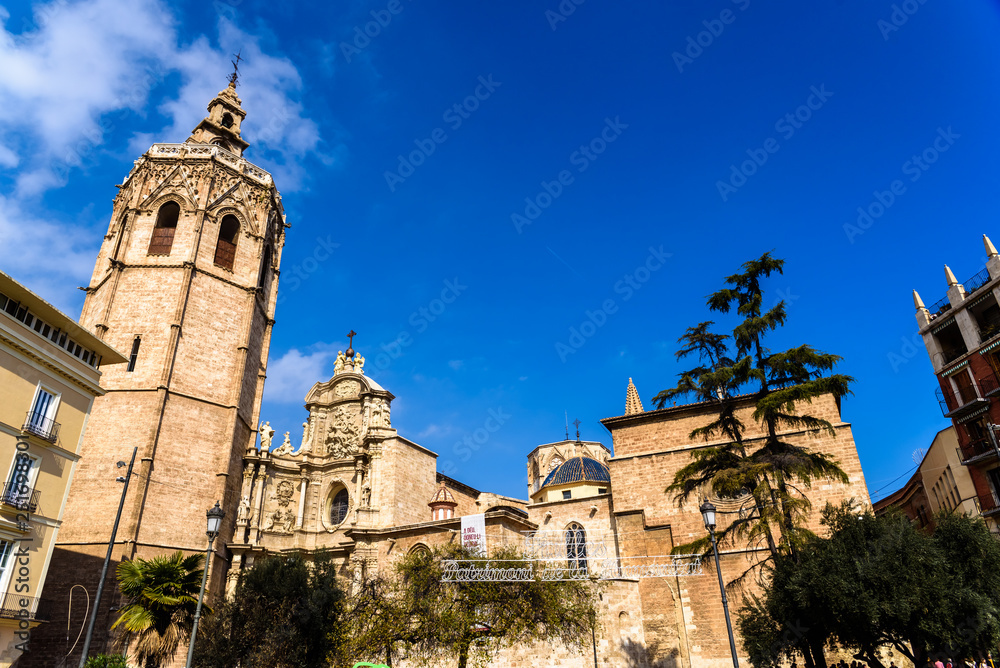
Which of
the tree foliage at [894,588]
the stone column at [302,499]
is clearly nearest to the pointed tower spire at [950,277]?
the tree foliage at [894,588]

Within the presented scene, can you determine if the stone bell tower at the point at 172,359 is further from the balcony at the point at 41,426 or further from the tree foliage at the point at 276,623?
the balcony at the point at 41,426

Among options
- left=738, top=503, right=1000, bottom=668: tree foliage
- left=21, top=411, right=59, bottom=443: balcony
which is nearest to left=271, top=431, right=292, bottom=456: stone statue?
left=21, top=411, right=59, bottom=443: balcony

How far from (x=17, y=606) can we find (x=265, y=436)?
62.9 feet

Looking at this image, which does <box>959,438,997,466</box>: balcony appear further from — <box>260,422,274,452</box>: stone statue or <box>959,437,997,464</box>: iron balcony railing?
<box>260,422,274,452</box>: stone statue

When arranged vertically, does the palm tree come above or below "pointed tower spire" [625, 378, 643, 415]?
below

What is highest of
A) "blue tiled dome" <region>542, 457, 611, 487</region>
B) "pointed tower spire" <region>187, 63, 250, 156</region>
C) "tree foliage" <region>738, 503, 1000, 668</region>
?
"pointed tower spire" <region>187, 63, 250, 156</region>

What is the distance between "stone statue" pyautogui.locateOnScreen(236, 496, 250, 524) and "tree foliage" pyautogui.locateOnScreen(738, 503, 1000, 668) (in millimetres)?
24207

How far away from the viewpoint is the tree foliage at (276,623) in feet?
62.5

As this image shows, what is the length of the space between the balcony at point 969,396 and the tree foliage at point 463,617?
1994 centimetres

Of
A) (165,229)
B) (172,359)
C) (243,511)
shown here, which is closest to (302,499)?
(243,511)

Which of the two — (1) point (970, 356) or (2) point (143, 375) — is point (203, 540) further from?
(1) point (970, 356)

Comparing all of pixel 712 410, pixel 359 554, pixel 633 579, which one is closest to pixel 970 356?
pixel 712 410

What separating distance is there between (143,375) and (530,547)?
19355 mm

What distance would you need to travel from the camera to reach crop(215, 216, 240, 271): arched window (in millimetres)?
34219
